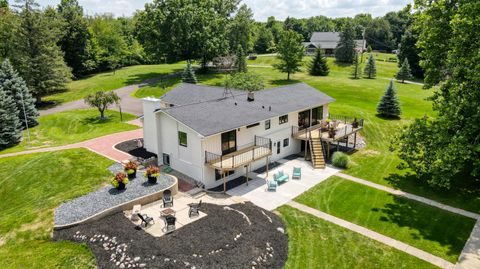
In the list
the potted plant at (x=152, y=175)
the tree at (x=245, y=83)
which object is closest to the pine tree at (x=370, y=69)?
the tree at (x=245, y=83)

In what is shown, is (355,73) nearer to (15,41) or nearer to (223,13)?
(223,13)

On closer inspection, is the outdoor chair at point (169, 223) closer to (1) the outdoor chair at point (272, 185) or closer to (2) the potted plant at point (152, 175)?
(2) the potted plant at point (152, 175)

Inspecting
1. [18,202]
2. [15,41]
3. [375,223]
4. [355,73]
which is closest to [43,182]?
[18,202]

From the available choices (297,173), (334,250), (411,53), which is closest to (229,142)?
(297,173)

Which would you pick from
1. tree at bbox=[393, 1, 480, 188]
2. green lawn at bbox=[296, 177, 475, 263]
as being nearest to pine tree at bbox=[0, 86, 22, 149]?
green lawn at bbox=[296, 177, 475, 263]

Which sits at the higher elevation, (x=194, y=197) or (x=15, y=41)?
(x=15, y=41)

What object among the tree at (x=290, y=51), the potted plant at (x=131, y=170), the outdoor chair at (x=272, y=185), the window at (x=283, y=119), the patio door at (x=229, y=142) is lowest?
the outdoor chair at (x=272, y=185)

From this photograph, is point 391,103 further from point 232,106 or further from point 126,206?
point 126,206
